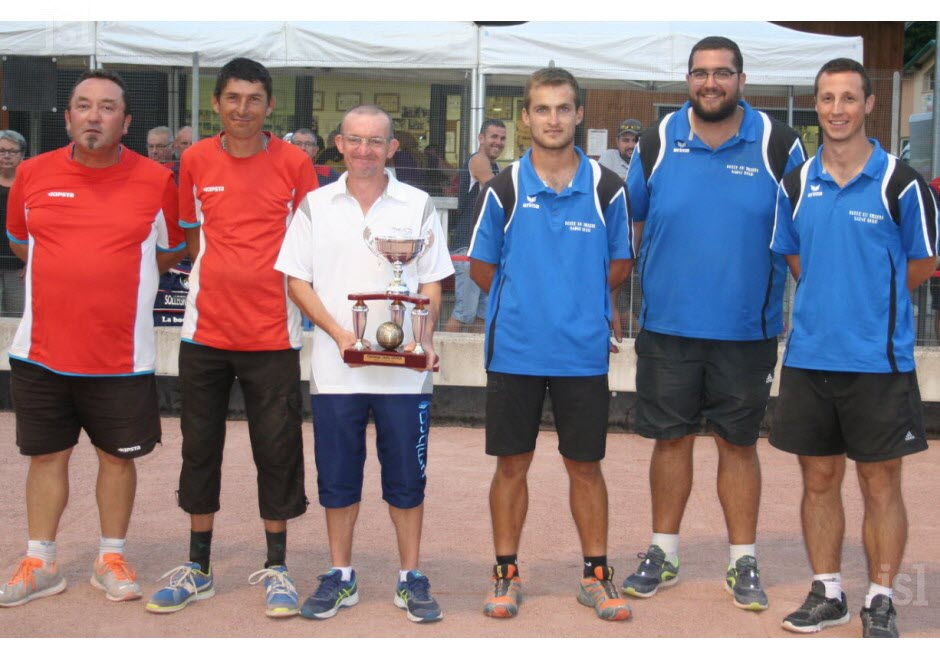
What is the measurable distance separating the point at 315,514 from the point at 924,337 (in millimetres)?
5183

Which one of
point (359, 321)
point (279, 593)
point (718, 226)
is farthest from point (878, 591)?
point (279, 593)

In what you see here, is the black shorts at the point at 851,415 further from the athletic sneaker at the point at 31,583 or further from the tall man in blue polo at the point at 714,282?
the athletic sneaker at the point at 31,583

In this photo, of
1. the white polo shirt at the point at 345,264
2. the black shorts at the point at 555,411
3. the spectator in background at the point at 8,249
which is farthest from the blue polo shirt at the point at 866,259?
the spectator in background at the point at 8,249

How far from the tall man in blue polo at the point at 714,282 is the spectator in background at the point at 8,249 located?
6107 mm

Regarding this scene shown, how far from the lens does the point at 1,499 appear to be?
7.39 m

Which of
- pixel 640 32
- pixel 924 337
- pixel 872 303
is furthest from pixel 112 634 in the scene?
pixel 640 32

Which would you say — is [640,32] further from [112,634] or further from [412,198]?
[112,634]

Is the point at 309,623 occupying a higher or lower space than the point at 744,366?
lower

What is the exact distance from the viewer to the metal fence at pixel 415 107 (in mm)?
10320

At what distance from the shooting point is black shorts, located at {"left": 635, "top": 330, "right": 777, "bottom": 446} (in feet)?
18.6

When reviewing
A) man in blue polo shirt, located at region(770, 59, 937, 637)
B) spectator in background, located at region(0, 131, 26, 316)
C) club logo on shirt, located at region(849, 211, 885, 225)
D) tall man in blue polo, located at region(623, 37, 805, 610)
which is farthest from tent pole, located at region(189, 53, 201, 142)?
club logo on shirt, located at region(849, 211, 885, 225)

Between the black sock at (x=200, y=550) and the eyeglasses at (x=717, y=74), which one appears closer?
the eyeglasses at (x=717, y=74)

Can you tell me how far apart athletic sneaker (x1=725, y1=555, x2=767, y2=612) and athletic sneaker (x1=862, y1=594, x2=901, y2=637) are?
20.7 inches

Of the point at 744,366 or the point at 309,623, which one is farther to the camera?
the point at 744,366
